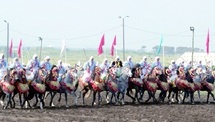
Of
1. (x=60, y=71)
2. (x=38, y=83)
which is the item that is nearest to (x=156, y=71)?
(x=60, y=71)

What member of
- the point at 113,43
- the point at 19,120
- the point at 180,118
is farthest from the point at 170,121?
the point at 113,43

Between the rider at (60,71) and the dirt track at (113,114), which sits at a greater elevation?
the rider at (60,71)

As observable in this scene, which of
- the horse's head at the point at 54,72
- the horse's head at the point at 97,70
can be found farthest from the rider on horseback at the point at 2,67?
the horse's head at the point at 97,70

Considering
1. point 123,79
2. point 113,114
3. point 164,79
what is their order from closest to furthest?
Answer: point 113,114 < point 123,79 < point 164,79

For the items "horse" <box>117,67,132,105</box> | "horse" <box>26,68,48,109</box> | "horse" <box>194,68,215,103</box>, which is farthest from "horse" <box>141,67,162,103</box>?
"horse" <box>26,68,48,109</box>

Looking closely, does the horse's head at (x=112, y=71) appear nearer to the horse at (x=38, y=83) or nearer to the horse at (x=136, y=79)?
the horse at (x=136, y=79)

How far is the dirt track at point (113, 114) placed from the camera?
19422 millimetres

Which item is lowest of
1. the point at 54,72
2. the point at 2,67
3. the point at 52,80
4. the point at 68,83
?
the point at 68,83

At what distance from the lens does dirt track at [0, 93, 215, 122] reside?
1942 centimetres

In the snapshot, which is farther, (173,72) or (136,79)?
(173,72)

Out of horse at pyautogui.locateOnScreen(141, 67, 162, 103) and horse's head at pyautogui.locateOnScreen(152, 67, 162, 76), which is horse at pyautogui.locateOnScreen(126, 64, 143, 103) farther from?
horse's head at pyautogui.locateOnScreen(152, 67, 162, 76)

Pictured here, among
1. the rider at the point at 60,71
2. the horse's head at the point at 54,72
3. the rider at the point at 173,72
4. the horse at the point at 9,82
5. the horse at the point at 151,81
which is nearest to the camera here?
the horse at the point at 9,82

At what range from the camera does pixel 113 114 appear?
2141 centimetres

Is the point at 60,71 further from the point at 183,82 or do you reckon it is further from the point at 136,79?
the point at 183,82
